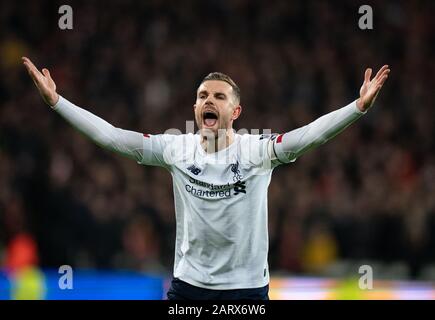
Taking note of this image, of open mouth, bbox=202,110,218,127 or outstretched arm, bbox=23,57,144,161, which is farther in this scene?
open mouth, bbox=202,110,218,127

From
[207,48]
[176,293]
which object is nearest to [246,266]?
[176,293]

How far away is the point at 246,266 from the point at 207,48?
1056 centimetres

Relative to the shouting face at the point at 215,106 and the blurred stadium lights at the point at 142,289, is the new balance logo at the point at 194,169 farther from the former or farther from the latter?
the blurred stadium lights at the point at 142,289

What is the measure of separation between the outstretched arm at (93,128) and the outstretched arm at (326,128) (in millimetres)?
870

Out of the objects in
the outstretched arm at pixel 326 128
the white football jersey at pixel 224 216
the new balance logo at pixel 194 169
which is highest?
the outstretched arm at pixel 326 128

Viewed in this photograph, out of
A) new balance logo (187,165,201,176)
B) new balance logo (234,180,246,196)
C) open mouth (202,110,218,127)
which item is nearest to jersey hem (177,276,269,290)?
new balance logo (234,180,246,196)

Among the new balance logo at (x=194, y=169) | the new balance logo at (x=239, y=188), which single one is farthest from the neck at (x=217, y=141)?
the new balance logo at (x=239, y=188)

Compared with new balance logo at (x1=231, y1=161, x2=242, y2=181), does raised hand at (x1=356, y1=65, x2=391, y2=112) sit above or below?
above

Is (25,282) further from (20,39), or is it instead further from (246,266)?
(20,39)

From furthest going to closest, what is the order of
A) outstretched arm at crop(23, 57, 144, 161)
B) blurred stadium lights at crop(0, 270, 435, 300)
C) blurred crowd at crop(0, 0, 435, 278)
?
blurred crowd at crop(0, 0, 435, 278) < blurred stadium lights at crop(0, 270, 435, 300) < outstretched arm at crop(23, 57, 144, 161)

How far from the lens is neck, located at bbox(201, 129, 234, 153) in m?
6.04

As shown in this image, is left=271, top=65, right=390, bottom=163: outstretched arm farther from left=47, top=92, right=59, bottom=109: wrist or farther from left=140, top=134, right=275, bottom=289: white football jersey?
left=47, top=92, right=59, bottom=109: wrist

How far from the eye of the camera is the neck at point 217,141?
238 inches

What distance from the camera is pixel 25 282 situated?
32.4 feet
